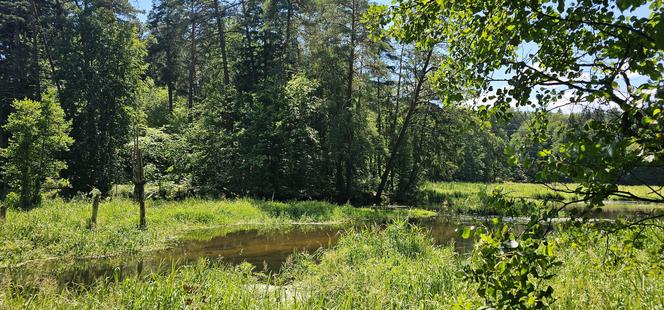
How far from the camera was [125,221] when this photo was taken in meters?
14.9

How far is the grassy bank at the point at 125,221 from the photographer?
11.6 metres

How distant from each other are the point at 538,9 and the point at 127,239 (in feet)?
43.5

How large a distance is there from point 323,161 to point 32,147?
15.9 m

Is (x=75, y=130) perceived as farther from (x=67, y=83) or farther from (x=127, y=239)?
(x=127, y=239)

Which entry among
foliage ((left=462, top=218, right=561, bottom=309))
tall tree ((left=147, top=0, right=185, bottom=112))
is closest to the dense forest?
tall tree ((left=147, top=0, right=185, bottom=112))

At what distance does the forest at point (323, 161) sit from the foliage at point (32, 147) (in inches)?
3.6

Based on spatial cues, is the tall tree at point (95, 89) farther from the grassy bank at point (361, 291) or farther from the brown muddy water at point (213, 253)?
the grassy bank at point (361, 291)

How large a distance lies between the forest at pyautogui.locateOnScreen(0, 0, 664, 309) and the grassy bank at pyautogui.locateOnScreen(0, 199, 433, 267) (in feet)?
0.34

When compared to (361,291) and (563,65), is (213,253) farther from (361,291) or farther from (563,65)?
(563,65)

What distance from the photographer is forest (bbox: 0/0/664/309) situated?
2133mm

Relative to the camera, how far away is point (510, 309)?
78.9 inches

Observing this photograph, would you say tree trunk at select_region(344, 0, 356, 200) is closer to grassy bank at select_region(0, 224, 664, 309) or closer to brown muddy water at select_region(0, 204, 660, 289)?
brown muddy water at select_region(0, 204, 660, 289)

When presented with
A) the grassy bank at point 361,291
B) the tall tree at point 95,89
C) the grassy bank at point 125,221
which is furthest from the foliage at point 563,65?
the tall tree at point 95,89

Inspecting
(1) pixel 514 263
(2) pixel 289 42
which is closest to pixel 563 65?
(1) pixel 514 263
